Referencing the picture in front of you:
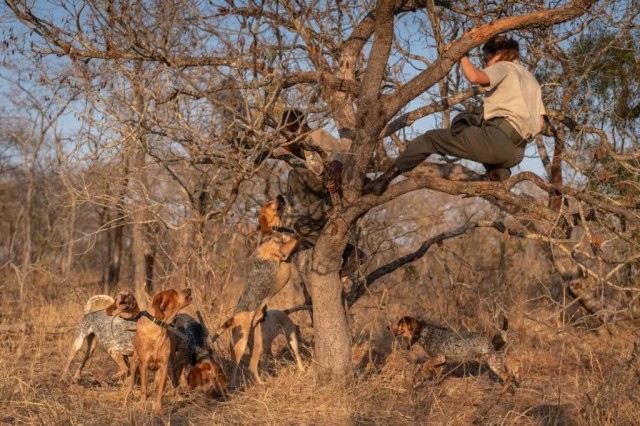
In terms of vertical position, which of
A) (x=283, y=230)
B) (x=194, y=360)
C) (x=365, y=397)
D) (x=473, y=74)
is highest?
(x=473, y=74)

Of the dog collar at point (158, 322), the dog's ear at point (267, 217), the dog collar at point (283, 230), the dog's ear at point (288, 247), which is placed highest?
the dog's ear at point (267, 217)

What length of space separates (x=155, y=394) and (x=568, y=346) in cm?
507

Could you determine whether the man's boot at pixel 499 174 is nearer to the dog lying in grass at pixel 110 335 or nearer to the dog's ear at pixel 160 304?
the dog's ear at pixel 160 304

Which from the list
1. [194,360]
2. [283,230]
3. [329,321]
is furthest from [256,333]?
[283,230]

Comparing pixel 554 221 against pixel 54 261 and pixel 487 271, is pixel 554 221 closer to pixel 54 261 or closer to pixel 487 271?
pixel 487 271

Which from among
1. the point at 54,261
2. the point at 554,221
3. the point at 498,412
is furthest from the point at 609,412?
the point at 54,261

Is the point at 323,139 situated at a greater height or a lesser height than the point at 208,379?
greater

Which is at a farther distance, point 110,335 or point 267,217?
point 110,335

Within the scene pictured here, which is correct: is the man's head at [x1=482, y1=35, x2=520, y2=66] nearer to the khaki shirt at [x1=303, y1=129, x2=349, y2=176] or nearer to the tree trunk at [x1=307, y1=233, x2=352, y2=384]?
the khaki shirt at [x1=303, y1=129, x2=349, y2=176]

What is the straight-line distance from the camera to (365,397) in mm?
6266

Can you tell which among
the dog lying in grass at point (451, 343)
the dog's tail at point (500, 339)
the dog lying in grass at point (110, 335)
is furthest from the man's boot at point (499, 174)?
the dog lying in grass at point (110, 335)

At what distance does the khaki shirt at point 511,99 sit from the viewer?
5.02m

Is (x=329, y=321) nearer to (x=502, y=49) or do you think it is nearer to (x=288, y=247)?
(x=288, y=247)

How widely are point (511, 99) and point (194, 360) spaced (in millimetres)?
3579
